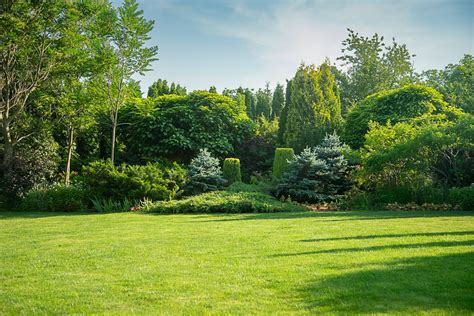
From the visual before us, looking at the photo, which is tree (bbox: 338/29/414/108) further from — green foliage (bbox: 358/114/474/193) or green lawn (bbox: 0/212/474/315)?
green lawn (bbox: 0/212/474/315)

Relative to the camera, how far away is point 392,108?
1997 cm

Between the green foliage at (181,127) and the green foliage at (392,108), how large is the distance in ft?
18.0

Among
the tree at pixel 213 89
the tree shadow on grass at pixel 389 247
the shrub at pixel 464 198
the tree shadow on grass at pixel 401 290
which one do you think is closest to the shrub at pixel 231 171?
the shrub at pixel 464 198

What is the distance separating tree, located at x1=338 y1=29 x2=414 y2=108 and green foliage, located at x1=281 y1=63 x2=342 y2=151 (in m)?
9.52

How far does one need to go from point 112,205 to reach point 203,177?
12.6ft

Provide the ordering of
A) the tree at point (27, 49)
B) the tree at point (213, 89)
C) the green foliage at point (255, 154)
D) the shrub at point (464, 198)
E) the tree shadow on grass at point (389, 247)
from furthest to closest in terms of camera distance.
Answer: the tree at point (213, 89)
the green foliage at point (255, 154)
the tree at point (27, 49)
the shrub at point (464, 198)
the tree shadow on grass at point (389, 247)

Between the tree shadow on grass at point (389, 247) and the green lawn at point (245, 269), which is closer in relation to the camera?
the green lawn at point (245, 269)

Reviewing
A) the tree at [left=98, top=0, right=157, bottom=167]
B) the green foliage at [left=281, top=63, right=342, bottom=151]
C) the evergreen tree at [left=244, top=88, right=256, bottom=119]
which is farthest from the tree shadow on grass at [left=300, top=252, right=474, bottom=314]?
the evergreen tree at [left=244, top=88, right=256, bottom=119]

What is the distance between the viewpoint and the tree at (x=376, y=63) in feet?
98.2

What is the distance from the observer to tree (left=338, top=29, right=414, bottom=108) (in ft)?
98.2

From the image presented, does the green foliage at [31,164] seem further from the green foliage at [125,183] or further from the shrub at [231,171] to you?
the shrub at [231,171]

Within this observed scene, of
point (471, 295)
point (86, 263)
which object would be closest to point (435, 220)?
point (471, 295)

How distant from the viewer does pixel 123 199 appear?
14906mm

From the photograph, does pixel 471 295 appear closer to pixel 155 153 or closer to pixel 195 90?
pixel 155 153
